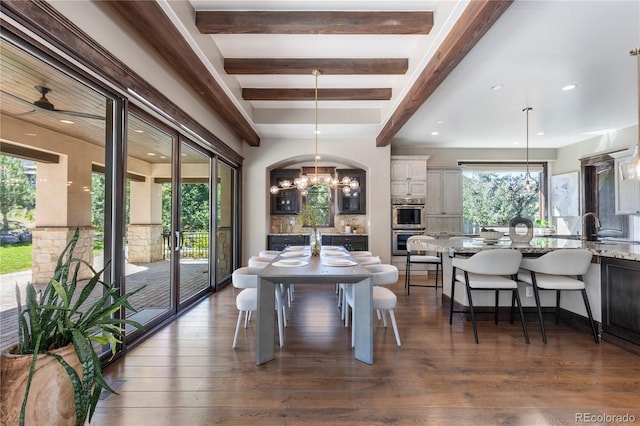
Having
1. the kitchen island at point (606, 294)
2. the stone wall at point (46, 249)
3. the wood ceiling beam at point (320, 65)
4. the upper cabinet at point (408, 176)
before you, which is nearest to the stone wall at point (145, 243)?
the stone wall at point (46, 249)

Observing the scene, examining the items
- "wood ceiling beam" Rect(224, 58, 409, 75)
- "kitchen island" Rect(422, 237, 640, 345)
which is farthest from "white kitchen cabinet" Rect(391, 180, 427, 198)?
"wood ceiling beam" Rect(224, 58, 409, 75)

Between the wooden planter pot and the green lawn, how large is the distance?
25.2 inches

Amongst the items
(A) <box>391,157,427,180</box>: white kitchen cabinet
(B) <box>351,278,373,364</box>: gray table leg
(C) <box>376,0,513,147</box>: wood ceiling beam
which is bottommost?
(B) <box>351,278,373,364</box>: gray table leg

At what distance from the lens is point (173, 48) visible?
2600mm

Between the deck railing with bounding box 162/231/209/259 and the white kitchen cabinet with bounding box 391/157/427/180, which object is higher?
the white kitchen cabinet with bounding box 391/157/427/180

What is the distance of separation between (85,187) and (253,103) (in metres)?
3.11

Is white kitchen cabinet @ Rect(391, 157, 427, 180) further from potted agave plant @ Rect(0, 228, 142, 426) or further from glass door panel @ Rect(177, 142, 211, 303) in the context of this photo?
potted agave plant @ Rect(0, 228, 142, 426)

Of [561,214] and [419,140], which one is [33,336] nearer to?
[419,140]

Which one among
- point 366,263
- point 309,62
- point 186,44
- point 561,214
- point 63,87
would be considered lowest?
point 366,263

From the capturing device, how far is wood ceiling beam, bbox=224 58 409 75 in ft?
11.5

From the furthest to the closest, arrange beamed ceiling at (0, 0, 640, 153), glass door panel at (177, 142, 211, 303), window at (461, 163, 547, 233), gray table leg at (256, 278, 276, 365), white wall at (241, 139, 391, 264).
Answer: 1. window at (461, 163, 547, 233)
2. white wall at (241, 139, 391, 264)
3. glass door panel at (177, 142, 211, 303)
4. gray table leg at (256, 278, 276, 365)
5. beamed ceiling at (0, 0, 640, 153)

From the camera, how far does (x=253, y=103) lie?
→ 488 centimetres

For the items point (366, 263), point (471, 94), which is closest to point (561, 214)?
point (471, 94)

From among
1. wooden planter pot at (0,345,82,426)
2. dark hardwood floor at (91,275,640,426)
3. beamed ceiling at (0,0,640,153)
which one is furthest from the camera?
beamed ceiling at (0,0,640,153)
